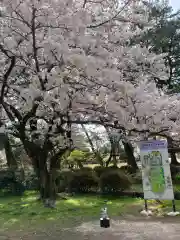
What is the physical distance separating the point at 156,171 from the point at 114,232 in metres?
2.25

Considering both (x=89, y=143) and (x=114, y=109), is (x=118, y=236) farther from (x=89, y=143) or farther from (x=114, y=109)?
(x=89, y=143)

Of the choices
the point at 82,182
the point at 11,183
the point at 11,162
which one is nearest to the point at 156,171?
the point at 82,182

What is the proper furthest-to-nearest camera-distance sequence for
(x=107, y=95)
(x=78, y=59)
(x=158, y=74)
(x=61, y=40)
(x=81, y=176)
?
(x=81, y=176) < (x=158, y=74) < (x=107, y=95) < (x=61, y=40) < (x=78, y=59)

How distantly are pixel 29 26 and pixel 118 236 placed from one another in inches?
147

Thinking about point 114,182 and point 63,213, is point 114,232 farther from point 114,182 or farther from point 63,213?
point 114,182

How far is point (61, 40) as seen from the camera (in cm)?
510

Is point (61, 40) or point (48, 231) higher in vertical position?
point (61, 40)

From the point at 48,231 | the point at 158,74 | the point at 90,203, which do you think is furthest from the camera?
the point at 90,203

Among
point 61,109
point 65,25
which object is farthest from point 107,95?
point 65,25

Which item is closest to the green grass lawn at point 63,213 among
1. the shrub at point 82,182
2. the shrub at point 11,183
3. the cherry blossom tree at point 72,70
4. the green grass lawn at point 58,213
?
the green grass lawn at point 58,213

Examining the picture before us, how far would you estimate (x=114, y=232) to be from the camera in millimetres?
5410

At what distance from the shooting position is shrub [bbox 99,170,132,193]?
10.2m

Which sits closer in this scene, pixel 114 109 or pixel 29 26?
pixel 29 26

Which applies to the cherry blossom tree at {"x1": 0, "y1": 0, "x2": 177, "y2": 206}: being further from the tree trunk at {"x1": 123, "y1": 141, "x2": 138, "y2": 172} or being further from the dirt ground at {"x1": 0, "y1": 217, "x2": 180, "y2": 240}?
the tree trunk at {"x1": 123, "y1": 141, "x2": 138, "y2": 172}
